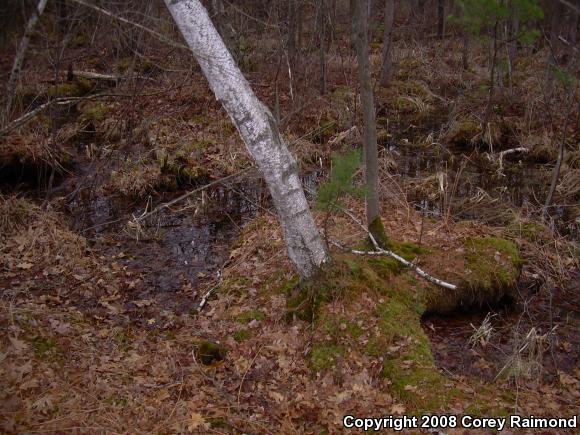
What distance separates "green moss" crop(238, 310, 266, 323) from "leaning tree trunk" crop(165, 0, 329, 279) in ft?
2.59

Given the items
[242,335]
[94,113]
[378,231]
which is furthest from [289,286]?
Answer: [94,113]

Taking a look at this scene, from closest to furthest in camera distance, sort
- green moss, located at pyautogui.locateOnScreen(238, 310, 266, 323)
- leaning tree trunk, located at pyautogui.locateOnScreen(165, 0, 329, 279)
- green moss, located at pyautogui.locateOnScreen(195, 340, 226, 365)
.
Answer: leaning tree trunk, located at pyautogui.locateOnScreen(165, 0, 329, 279) → green moss, located at pyautogui.locateOnScreen(195, 340, 226, 365) → green moss, located at pyautogui.locateOnScreen(238, 310, 266, 323)

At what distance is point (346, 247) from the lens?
593 cm

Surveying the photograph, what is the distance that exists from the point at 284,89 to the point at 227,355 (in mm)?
9961

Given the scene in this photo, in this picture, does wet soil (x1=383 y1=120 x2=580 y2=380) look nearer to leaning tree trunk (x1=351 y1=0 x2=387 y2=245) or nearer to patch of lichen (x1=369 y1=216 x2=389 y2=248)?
patch of lichen (x1=369 y1=216 x2=389 y2=248)

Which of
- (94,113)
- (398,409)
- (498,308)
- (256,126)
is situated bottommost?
(498,308)

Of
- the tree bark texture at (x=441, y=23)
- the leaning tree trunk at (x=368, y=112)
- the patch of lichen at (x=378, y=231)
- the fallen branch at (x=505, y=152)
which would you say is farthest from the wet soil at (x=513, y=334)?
the tree bark texture at (x=441, y=23)

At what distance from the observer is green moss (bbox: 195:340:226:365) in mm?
4590

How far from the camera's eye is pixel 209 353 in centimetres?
461

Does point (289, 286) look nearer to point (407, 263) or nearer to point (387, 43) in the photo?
point (407, 263)

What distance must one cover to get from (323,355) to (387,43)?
11.0 meters

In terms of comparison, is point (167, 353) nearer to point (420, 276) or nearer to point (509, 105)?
point (420, 276)

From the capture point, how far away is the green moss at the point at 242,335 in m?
4.98

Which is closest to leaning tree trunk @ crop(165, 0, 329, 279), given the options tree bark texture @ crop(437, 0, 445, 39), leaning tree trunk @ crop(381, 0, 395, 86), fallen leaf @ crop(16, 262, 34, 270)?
fallen leaf @ crop(16, 262, 34, 270)
